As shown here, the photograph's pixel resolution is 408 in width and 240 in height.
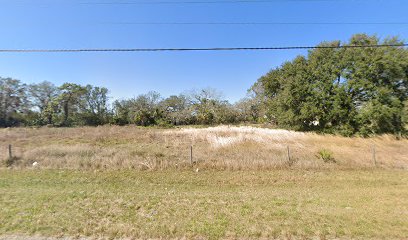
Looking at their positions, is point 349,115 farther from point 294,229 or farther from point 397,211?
point 294,229

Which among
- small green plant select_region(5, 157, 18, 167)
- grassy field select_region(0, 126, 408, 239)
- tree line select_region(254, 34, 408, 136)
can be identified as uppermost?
tree line select_region(254, 34, 408, 136)

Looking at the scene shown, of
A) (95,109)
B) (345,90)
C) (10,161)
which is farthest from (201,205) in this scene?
(95,109)

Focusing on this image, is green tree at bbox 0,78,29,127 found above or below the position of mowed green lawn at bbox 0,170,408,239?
above

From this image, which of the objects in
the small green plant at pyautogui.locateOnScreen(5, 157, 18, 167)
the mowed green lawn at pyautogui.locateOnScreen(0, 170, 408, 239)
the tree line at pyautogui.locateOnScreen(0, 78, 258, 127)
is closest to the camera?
the mowed green lawn at pyautogui.locateOnScreen(0, 170, 408, 239)

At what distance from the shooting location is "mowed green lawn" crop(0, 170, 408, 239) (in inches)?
138

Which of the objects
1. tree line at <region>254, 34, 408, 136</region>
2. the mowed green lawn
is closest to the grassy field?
the mowed green lawn

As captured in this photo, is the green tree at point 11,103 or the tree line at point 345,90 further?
the green tree at point 11,103

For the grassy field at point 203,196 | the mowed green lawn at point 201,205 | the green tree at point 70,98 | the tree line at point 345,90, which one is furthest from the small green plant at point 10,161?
the green tree at point 70,98

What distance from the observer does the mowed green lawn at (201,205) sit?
3.50m

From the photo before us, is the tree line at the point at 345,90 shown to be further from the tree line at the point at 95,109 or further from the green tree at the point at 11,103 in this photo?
the green tree at the point at 11,103

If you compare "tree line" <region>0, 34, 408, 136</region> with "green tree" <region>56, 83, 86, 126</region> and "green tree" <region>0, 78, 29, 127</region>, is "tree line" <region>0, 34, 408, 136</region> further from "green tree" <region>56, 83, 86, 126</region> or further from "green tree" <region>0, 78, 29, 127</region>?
"green tree" <region>0, 78, 29, 127</region>

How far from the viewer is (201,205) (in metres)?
4.78

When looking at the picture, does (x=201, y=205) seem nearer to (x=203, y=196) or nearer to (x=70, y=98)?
(x=203, y=196)

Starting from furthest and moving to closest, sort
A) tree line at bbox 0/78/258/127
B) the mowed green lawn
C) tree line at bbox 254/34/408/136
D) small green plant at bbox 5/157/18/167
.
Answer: tree line at bbox 0/78/258/127, tree line at bbox 254/34/408/136, small green plant at bbox 5/157/18/167, the mowed green lawn
